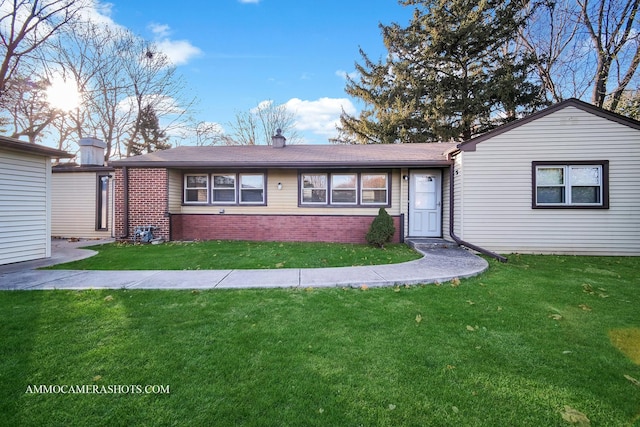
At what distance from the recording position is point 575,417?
1.90 meters

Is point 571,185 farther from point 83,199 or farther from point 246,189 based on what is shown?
point 83,199

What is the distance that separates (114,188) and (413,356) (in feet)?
37.4

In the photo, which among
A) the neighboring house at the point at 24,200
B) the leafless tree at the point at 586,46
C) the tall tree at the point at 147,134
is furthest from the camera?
the tall tree at the point at 147,134

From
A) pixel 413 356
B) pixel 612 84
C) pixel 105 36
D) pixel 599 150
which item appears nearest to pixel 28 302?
pixel 413 356

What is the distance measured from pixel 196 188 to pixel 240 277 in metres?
6.70

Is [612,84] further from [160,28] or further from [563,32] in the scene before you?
[160,28]

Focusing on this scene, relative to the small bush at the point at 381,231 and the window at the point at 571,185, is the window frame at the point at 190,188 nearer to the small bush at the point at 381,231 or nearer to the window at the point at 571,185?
the small bush at the point at 381,231

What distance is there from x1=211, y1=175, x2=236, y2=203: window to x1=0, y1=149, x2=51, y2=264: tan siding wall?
14.9 feet

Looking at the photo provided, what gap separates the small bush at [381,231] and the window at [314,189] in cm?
223

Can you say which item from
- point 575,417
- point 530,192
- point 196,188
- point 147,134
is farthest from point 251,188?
point 147,134

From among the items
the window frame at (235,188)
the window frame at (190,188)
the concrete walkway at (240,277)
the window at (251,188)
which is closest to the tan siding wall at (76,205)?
the window frame at (190,188)

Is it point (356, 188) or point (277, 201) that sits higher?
point (356, 188)

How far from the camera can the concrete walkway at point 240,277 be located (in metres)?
4.66

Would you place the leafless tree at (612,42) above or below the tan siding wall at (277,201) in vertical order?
above
